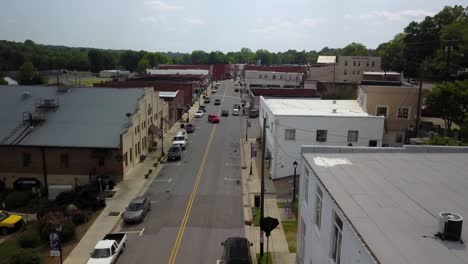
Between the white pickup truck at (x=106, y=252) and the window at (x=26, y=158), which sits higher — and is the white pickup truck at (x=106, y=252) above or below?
below

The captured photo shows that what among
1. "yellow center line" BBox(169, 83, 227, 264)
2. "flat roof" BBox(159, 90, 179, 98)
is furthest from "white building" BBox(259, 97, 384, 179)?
"flat roof" BBox(159, 90, 179, 98)

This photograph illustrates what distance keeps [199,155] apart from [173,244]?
82.3ft

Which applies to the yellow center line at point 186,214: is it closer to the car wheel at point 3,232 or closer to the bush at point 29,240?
the bush at point 29,240

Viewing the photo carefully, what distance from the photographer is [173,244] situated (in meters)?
26.5

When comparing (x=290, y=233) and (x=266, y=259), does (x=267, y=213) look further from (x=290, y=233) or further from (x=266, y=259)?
(x=266, y=259)

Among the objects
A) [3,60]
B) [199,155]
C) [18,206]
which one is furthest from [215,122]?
[3,60]

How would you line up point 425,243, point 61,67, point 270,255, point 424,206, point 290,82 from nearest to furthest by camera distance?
point 425,243 → point 424,206 → point 270,255 → point 290,82 → point 61,67

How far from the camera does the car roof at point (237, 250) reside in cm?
2201

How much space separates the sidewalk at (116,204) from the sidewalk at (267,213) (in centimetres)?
954

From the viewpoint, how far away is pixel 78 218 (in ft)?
97.6

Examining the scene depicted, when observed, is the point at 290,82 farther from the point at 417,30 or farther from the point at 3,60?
the point at 3,60

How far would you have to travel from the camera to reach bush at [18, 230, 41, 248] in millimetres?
25953

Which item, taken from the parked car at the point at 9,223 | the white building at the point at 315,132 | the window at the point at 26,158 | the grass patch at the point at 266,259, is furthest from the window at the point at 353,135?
the window at the point at 26,158

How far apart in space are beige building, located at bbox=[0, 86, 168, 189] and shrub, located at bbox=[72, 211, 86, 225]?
904 centimetres
